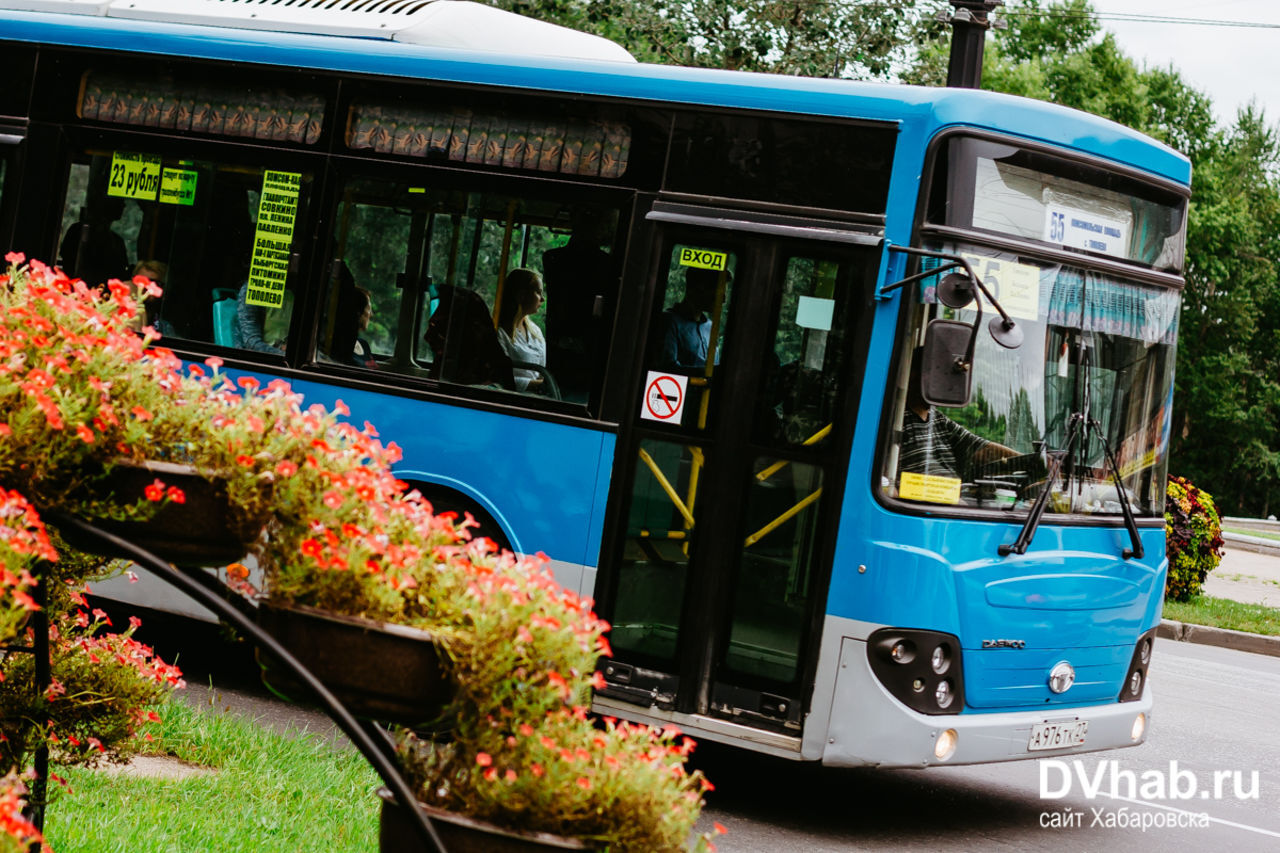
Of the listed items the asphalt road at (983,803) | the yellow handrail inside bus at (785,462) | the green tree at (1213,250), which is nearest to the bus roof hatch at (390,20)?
the yellow handrail inside bus at (785,462)

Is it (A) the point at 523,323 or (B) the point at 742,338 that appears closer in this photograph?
(B) the point at 742,338

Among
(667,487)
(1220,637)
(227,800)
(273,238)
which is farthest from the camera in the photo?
(1220,637)

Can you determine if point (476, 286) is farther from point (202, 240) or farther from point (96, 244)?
point (96, 244)

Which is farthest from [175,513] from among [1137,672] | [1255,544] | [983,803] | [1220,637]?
[1255,544]

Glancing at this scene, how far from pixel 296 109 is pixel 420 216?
1026 millimetres

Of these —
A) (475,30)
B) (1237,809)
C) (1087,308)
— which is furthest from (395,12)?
(1237,809)

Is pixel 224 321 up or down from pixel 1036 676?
up

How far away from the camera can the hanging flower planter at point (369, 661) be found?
305cm

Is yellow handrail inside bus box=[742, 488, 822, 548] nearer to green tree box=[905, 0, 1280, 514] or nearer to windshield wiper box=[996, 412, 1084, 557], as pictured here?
windshield wiper box=[996, 412, 1084, 557]

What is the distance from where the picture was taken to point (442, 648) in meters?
3.03

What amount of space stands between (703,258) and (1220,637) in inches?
464

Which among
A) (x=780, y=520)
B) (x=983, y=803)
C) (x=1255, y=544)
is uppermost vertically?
(x=780, y=520)

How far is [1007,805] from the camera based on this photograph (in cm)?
781

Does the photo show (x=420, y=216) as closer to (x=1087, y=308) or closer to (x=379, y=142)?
(x=379, y=142)
